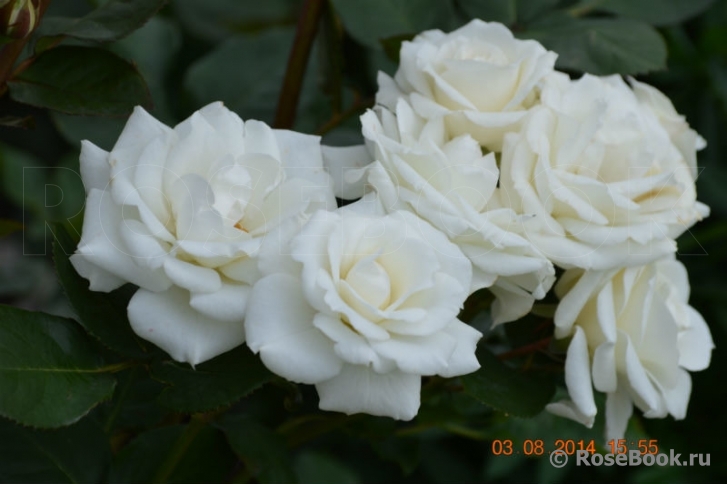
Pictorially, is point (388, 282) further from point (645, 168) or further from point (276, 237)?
point (645, 168)

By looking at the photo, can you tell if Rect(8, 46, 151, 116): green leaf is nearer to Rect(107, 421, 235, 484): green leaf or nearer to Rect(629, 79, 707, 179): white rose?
Rect(107, 421, 235, 484): green leaf

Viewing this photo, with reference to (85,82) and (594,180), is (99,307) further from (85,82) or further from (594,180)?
(594,180)

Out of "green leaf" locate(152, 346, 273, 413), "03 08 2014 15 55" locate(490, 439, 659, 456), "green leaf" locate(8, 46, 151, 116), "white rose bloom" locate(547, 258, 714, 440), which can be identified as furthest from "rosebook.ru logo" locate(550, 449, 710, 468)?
"green leaf" locate(8, 46, 151, 116)

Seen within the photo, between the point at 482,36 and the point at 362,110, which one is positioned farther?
the point at 362,110

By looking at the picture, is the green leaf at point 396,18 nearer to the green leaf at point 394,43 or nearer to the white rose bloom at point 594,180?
the green leaf at point 394,43

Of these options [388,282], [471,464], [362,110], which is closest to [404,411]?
[388,282]

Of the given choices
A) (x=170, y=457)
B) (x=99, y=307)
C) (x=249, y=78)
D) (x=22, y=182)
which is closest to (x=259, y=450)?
(x=170, y=457)
